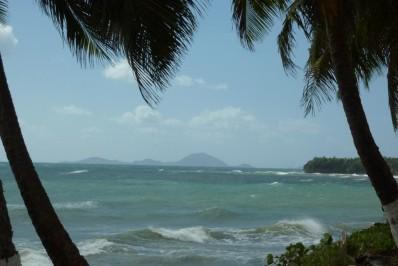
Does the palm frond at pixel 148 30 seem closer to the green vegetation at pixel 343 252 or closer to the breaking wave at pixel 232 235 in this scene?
the green vegetation at pixel 343 252

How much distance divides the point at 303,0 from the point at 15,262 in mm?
5356

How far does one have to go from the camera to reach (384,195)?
654cm

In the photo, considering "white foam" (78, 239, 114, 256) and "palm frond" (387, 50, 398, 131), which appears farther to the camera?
"white foam" (78, 239, 114, 256)

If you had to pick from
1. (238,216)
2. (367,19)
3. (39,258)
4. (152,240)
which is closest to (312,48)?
(367,19)

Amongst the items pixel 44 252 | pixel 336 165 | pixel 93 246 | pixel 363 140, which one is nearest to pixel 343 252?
pixel 363 140

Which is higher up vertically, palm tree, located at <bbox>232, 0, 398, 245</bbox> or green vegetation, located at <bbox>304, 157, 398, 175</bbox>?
green vegetation, located at <bbox>304, 157, 398, 175</bbox>

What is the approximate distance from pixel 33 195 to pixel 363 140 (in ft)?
11.6

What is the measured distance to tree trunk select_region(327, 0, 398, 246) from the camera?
21.4 ft

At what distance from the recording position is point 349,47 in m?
9.25

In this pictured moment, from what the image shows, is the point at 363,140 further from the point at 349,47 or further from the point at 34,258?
the point at 34,258

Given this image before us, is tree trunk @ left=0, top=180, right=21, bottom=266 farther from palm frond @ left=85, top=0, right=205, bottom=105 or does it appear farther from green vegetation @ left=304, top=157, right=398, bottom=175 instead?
green vegetation @ left=304, top=157, right=398, bottom=175

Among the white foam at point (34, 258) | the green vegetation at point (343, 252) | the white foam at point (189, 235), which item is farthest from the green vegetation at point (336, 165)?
the green vegetation at point (343, 252)

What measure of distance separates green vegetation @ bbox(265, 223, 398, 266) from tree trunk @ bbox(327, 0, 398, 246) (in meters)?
1.32

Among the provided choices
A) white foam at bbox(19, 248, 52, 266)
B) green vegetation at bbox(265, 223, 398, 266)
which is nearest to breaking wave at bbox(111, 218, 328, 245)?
white foam at bbox(19, 248, 52, 266)
